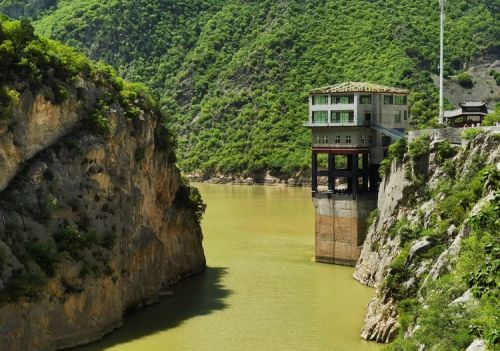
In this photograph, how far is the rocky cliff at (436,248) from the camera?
24.5 meters

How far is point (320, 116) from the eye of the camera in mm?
69188

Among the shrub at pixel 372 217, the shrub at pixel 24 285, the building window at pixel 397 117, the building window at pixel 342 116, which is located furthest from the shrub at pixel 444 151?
the shrub at pixel 24 285

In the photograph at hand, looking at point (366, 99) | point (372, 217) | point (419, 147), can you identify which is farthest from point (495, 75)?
point (419, 147)

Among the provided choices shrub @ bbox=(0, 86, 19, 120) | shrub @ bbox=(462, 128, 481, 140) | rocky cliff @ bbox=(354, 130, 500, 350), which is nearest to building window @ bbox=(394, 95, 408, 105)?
rocky cliff @ bbox=(354, 130, 500, 350)

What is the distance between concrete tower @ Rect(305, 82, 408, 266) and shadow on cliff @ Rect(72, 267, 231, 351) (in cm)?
1047

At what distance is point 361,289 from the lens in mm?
57781

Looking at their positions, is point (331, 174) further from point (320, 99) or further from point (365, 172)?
point (320, 99)

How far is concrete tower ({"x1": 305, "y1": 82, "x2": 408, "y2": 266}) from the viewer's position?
219 ft

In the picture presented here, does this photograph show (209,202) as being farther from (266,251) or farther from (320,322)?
(320,322)

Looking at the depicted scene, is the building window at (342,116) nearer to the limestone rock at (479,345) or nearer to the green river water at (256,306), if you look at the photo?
the green river water at (256,306)

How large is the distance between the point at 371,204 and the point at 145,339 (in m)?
27.3

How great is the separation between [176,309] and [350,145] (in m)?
23.0

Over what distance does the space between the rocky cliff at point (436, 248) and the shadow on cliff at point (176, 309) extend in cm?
1089

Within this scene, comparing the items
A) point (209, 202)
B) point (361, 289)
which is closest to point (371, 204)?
point (361, 289)
